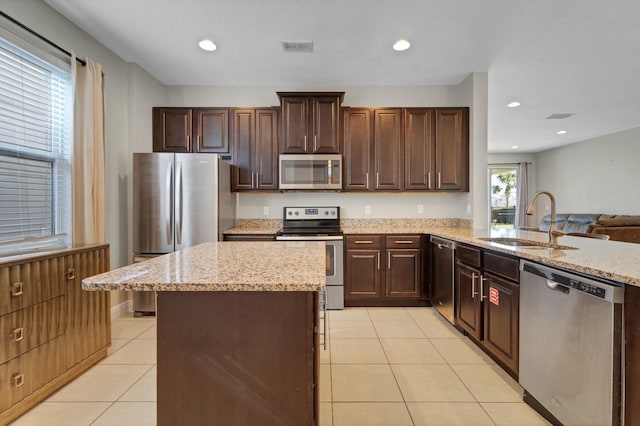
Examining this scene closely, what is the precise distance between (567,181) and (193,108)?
8699 millimetres

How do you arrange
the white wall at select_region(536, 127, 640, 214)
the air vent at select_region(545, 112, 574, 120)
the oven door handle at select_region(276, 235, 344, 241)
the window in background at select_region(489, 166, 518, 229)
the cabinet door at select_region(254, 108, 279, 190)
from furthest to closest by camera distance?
the window in background at select_region(489, 166, 518, 229), the white wall at select_region(536, 127, 640, 214), the air vent at select_region(545, 112, 574, 120), the cabinet door at select_region(254, 108, 279, 190), the oven door handle at select_region(276, 235, 344, 241)

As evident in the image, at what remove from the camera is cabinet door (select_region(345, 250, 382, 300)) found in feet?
11.6

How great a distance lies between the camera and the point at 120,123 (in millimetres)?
3311

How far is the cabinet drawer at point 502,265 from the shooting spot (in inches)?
78.3

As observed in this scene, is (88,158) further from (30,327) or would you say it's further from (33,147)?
(30,327)

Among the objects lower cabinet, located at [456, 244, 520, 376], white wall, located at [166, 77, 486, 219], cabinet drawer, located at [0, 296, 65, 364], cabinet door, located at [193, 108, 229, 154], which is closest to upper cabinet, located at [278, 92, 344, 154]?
white wall, located at [166, 77, 486, 219]

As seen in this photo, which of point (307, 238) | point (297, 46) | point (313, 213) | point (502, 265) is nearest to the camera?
point (502, 265)

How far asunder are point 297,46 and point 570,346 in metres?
3.14

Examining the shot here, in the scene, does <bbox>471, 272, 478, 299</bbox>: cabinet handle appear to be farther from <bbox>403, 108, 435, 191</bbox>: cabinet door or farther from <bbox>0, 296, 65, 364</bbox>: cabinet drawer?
<bbox>0, 296, 65, 364</bbox>: cabinet drawer

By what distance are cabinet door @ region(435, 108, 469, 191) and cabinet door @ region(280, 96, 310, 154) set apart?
5.35 feet

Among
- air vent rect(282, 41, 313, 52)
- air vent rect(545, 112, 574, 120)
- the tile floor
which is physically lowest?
the tile floor

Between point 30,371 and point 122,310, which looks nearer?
point 30,371

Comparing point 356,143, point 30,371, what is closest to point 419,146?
point 356,143

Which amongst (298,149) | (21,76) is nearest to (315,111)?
(298,149)
